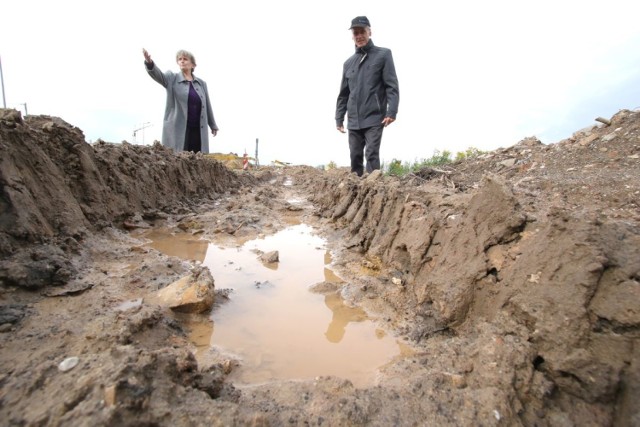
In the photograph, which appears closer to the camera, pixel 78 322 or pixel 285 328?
pixel 78 322

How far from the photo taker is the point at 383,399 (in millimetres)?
1507

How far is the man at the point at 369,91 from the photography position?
17.1 ft

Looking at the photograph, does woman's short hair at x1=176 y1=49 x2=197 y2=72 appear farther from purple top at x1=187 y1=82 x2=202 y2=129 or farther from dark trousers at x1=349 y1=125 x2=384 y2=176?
dark trousers at x1=349 y1=125 x2=384 y2=176

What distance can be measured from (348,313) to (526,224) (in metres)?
1.29

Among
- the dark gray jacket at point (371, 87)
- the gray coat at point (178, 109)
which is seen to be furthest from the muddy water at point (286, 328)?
the gray coat at point (178, 109)

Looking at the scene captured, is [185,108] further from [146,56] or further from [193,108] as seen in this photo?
[146,56]

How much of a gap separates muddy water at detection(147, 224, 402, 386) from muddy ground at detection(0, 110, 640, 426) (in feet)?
0.41

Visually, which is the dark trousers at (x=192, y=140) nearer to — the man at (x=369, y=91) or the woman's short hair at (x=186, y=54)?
the woman's short hair at (x=186, y=54)

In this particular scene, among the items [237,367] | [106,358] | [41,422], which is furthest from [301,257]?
[41,422]

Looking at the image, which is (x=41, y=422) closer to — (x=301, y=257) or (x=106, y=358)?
(x=106, y=358)

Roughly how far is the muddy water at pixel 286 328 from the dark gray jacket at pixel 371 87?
9.36ft

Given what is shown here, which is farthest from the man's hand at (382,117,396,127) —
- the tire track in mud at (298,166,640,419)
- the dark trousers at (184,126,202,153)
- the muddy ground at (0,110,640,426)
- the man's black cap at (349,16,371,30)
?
the dark trousers at (184,126,202,153)

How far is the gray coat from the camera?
5.90 meters

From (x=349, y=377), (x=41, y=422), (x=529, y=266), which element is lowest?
(x=349, y=377)
